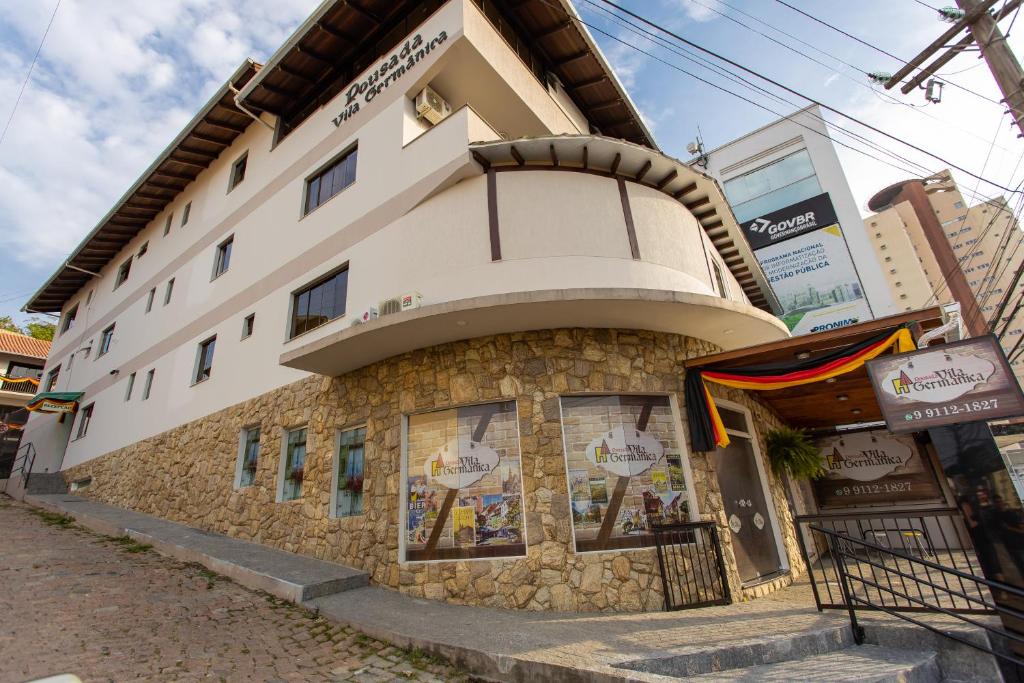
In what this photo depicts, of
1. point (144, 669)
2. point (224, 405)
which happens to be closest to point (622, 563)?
point (144, 669)

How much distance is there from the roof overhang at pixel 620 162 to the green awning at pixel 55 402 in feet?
62.8

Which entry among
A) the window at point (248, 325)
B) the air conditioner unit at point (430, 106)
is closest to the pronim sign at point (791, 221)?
the air conditioner unit at point (430, 106)

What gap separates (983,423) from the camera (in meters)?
4.61

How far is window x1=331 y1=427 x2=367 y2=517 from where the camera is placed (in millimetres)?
8250

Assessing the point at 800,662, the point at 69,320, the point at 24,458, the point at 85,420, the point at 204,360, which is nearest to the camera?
the point at 800,662

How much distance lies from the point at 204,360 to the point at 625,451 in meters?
11.6

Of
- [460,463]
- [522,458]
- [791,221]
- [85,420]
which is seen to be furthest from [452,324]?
[791,221]

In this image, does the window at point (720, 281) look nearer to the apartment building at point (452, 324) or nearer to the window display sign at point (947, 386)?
the apartment building at point (452, 324)

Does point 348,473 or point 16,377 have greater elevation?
point 16,377

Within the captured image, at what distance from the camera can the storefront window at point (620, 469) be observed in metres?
6.63

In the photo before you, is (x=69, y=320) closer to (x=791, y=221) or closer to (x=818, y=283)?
(x=818, y=283)

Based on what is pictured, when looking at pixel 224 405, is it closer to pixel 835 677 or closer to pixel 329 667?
→ pixel 329 667

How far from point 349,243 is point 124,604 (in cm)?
681

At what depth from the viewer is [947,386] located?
4.56 meters
